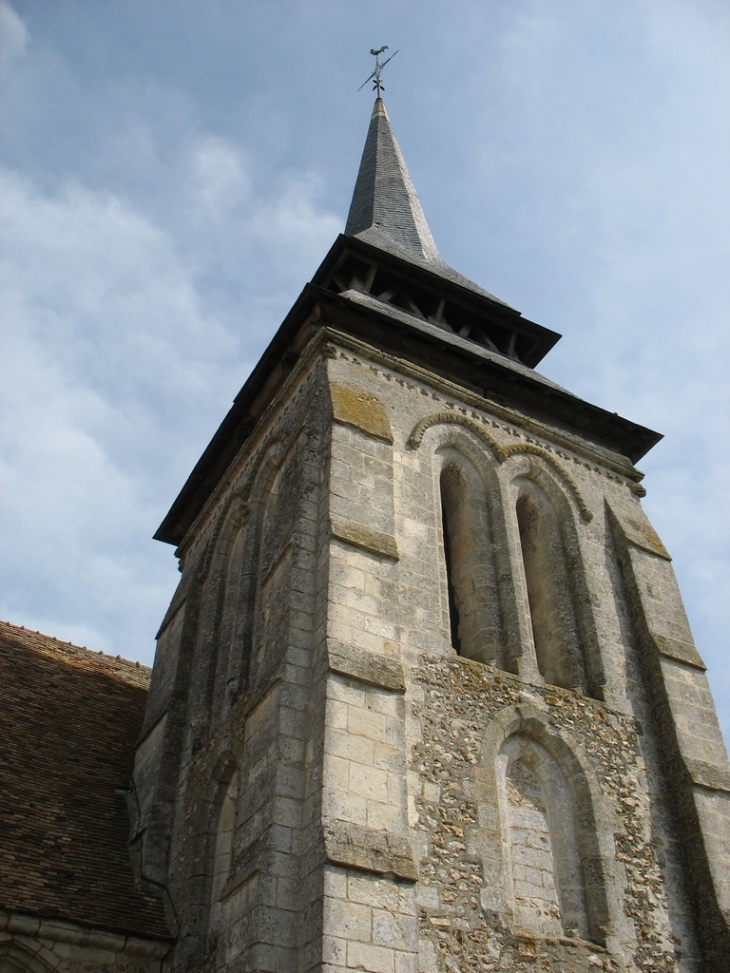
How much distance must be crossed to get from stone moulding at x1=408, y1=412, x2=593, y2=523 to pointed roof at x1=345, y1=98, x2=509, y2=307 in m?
4.31

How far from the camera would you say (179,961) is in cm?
940

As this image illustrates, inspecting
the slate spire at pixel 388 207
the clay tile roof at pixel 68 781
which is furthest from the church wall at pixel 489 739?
the slate spire at pixel 388 207

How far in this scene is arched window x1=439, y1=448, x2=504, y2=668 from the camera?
1095 cm

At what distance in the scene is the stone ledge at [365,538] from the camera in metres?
9.68

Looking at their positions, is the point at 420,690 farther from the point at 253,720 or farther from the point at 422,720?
the point at 253,720

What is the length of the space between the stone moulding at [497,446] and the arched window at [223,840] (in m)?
4.66

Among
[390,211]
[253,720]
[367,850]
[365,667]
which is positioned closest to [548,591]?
[365,667]

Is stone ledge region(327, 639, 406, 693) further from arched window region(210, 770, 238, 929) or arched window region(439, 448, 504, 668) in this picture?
arched window region(210, 770, 238, 929)

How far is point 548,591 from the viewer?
1200 centimetres

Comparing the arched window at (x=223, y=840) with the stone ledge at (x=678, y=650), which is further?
the stone ledge at (x=678, y=650)

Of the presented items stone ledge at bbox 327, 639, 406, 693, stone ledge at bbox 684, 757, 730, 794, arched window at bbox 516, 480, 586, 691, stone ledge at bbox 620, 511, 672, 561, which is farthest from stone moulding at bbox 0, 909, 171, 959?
stone ledge at bbox 620, 511, 672, 561

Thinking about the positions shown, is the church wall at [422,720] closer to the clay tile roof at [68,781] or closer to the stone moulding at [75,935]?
the stone moulding at [75,935]

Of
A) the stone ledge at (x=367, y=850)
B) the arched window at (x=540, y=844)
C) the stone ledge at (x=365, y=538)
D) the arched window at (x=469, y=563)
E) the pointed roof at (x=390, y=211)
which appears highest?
the pointed roof at (x=390, y=211)

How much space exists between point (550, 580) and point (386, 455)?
2878 millimetres
